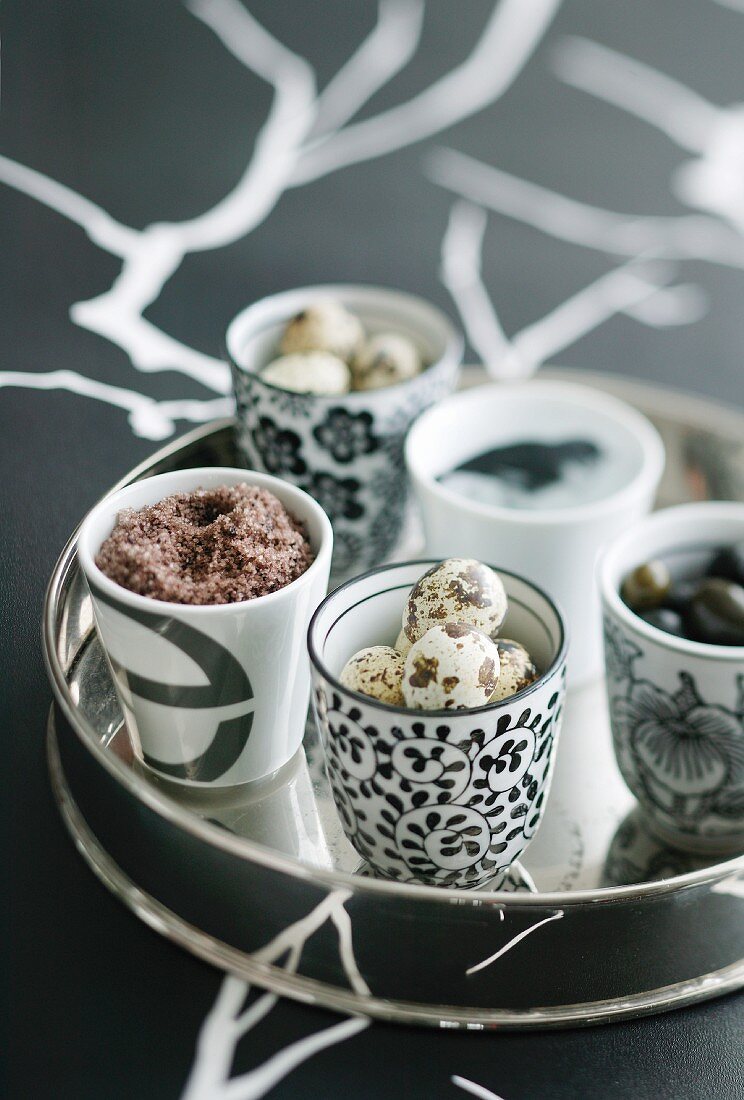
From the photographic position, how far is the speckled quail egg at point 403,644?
15.5 inches

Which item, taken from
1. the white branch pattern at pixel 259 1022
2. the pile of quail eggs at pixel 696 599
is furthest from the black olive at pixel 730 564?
the white branch pattern at pixel 259 1022

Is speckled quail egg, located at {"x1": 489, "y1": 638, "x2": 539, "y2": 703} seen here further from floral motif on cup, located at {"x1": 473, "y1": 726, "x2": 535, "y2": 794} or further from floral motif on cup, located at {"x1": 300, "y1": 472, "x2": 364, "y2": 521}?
floral motif on cup, located at {"x1": 300, "y1": 472, "x2": 364, "y2": 521}

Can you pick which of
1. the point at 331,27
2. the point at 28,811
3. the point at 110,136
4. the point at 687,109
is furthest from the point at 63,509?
the point at 687,109

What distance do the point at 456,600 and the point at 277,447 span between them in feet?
0.53

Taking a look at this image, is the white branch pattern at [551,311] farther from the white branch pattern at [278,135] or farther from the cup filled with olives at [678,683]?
the cup filled with olives at [678,683]

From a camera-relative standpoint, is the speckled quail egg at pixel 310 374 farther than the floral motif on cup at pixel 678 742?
Answer: Yes

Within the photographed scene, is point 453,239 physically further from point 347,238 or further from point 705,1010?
point 705,1010

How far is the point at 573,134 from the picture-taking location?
0.90 m

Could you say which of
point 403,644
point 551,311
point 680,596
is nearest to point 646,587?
point 680,596

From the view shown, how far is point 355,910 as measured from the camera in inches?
14.0

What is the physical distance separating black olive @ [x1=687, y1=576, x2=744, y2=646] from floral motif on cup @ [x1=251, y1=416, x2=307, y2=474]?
19 cm

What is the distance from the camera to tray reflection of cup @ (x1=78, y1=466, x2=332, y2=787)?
1.22 ft

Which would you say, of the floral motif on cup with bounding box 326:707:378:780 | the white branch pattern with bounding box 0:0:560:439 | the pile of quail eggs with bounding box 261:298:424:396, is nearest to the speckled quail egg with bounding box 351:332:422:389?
the pile of quail eggs with bounding box 261:298:424:396

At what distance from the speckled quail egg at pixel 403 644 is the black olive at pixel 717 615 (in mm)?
122
